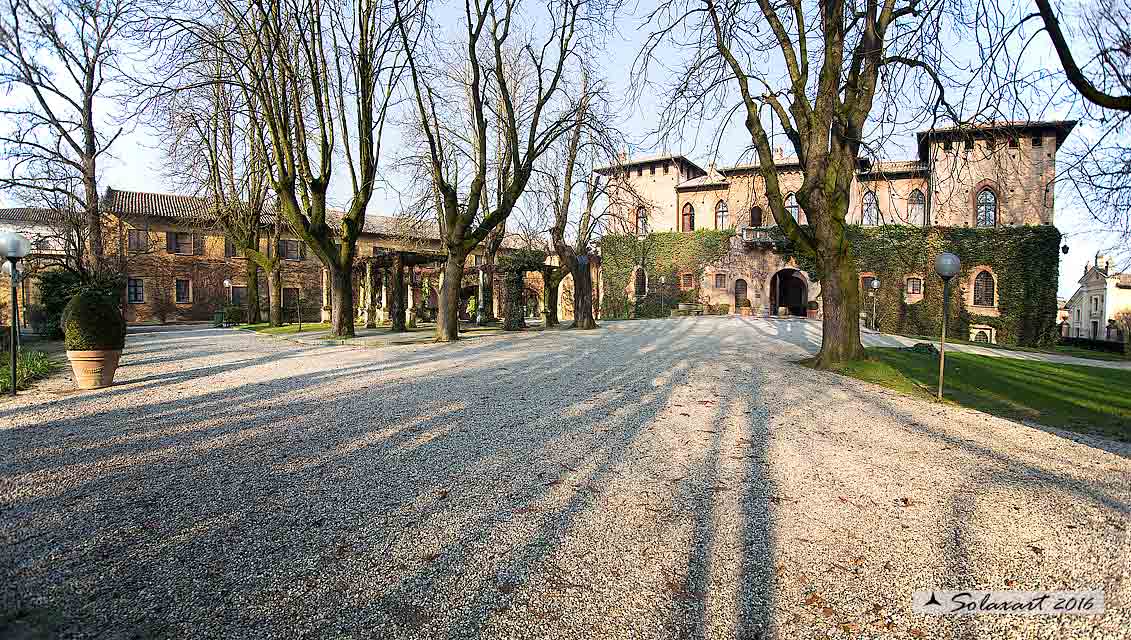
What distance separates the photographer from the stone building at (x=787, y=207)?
3072 cm

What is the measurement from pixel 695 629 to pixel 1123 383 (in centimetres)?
1347

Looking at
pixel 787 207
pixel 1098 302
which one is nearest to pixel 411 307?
pixel 787 207

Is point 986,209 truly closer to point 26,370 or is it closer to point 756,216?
point 756,216

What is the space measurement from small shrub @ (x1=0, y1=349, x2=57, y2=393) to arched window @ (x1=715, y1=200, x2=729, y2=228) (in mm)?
34789

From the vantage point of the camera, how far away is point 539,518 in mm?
Result: 3670

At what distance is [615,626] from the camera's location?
252 cm

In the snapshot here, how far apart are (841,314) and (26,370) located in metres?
14.5

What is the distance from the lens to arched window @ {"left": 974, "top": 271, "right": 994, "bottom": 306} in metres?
30.8

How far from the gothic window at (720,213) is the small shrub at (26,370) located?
34.8 m

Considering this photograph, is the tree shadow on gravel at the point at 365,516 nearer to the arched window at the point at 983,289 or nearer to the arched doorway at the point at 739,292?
the arched doorway at the point at 739,292

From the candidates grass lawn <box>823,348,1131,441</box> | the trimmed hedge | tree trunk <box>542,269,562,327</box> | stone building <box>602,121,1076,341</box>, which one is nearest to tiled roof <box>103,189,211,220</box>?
tree trunk <box>542,269,562,327</box>

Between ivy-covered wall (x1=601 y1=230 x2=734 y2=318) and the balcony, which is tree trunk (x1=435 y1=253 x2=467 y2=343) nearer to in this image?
ivy-covered wall (x1=601 y1=230 x2=734 y2=318)

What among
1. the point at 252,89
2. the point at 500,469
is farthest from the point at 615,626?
the point at 252,89

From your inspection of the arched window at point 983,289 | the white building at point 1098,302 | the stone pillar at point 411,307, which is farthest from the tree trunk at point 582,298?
the white building at point 1098,302
